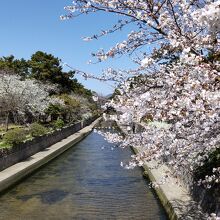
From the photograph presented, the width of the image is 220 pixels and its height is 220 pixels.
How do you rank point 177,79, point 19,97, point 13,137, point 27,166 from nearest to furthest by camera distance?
1. point 177,79
2. point 27,166
3. point 13,137
4. point 19,97

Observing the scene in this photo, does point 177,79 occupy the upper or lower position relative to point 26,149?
upper

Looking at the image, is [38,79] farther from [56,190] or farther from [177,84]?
[177,84]

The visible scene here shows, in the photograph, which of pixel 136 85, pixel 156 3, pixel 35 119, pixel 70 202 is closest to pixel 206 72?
pixel 156 3

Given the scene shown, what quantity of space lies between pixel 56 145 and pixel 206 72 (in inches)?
1120

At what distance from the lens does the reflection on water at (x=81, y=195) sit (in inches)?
550

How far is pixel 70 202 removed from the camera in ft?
51.0

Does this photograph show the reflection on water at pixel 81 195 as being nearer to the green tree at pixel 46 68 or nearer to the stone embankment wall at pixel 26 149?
the stone embankment wall at pixel 26 149

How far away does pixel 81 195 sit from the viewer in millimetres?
16859

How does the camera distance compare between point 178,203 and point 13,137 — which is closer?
point 178,203

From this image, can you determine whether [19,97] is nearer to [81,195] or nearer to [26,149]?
[26,149]

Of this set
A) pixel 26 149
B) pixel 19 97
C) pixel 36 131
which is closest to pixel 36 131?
pixel 36 131

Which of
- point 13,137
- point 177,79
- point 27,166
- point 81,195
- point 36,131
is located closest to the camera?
point 177,79

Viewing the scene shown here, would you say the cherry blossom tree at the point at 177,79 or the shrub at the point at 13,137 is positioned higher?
the cherry blossom tree at the point at 177,79

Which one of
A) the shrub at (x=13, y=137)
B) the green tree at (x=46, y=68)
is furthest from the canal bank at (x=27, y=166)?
the green tree at (x=46, y=68)
